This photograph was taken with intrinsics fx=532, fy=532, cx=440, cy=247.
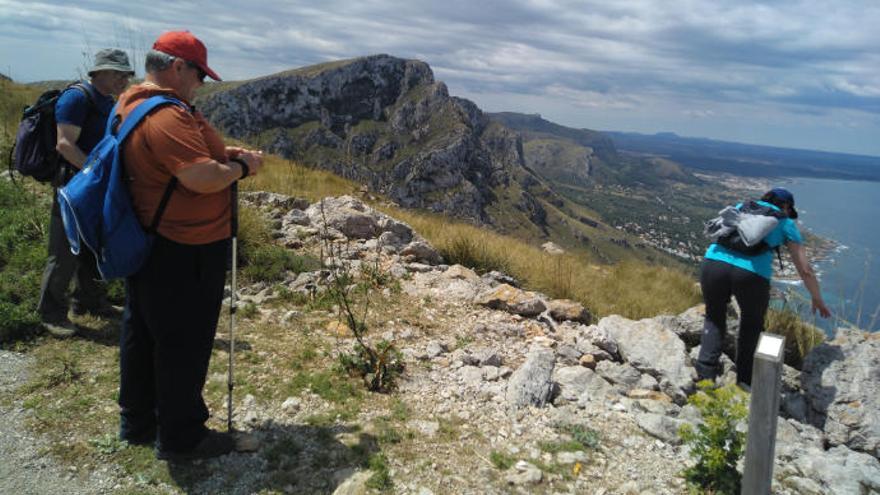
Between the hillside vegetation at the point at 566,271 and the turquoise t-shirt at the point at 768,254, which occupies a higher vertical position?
the turquoise t-shirt at the point at 768,254

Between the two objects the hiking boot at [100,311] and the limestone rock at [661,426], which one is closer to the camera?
the limestone rock at [661,426]

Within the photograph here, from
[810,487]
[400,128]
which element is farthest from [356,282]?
[400,128]

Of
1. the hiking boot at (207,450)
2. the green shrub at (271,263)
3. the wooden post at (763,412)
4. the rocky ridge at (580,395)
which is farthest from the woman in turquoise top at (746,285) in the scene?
the green shrub at (271,263)

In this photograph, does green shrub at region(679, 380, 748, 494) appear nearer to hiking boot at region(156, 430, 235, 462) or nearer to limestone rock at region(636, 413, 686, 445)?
limestone rock at region(636, 413, 686, 445)

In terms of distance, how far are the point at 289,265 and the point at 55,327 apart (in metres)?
2.90

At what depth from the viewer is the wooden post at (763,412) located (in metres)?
2.58

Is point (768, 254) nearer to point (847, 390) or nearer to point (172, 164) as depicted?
point (847, 390)

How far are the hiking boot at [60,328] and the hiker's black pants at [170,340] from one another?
6.80ft

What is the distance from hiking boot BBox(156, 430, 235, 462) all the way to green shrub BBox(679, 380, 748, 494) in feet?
10.7

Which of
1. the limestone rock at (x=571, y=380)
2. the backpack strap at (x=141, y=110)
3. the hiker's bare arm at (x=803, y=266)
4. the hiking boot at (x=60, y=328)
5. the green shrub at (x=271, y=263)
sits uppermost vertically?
the backpack strap at (x=141, y=110)

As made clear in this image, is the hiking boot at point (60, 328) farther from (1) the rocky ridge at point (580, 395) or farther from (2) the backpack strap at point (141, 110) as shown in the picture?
(2) the backpack strap at point (141, 110)

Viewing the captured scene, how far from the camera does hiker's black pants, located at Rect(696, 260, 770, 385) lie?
5523mm

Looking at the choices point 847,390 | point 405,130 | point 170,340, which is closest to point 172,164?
point 170,340

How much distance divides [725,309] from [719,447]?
2642 mm
